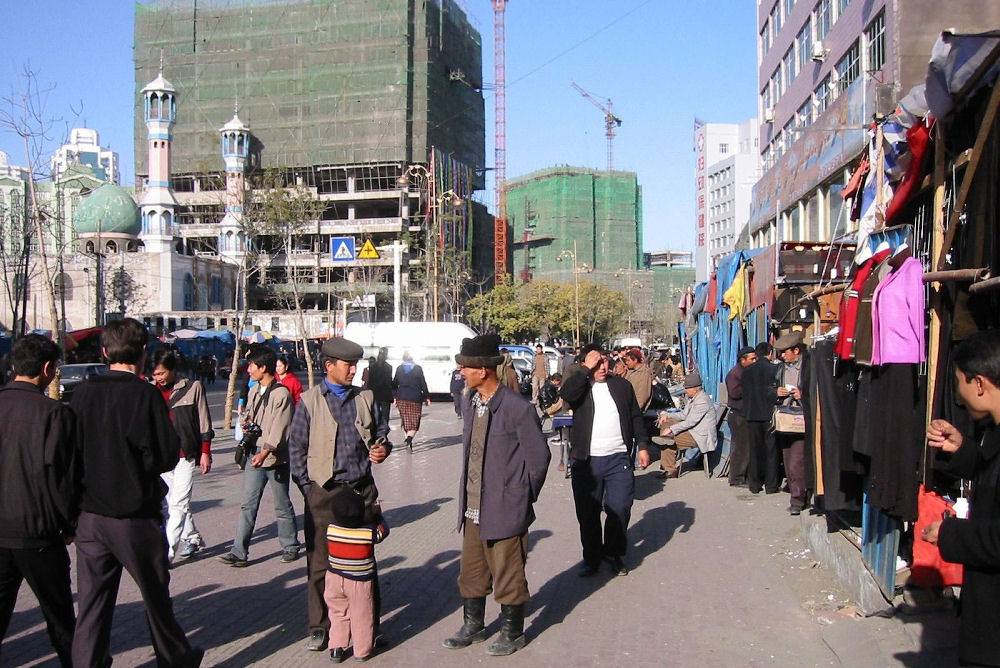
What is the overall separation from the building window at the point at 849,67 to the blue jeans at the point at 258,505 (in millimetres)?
16052

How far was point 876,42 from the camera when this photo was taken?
1788 centimetres

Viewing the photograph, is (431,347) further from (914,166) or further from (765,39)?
(914,166)

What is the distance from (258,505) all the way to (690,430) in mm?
6346

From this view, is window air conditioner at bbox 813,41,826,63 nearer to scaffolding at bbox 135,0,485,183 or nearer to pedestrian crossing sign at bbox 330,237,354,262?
pedestrian crossing sign at bbox 330,237,354,262

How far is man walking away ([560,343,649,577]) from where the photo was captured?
710 cm

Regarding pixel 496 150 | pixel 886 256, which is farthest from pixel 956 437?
pixel 496 150

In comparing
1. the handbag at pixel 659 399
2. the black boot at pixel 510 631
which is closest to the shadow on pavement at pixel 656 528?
the black boot at pixel 510 631

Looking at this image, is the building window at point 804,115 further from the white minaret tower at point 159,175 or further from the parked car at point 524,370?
the white minaret tower at point 159,175

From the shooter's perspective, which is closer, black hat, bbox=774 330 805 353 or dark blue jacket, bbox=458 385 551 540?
dark blue jacket, bbox=458 385 551 540

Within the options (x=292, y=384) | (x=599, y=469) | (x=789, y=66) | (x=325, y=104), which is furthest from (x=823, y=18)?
(x=325, y=104)

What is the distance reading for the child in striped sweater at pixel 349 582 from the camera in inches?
201

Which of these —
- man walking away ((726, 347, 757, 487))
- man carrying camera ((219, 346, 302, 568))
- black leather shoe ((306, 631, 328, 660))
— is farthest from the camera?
man walking away ((726, 347, 757, 487))

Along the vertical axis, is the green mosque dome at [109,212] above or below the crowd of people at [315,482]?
above

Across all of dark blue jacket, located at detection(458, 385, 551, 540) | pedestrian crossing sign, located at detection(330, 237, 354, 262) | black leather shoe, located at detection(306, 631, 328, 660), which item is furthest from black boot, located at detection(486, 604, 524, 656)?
pedestrian crossing sign, located at detection(330, 237, 354, 262)
